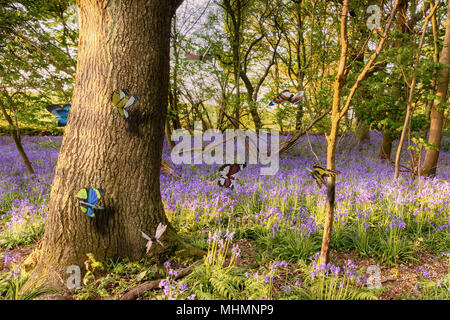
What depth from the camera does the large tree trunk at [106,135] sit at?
2.42 meters

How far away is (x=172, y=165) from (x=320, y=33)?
634cm

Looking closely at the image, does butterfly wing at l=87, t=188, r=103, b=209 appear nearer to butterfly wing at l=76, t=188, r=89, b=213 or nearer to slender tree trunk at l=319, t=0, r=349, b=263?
butterfly wing at l=76, t=188, r=89, b=213

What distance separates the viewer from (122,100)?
230 cm

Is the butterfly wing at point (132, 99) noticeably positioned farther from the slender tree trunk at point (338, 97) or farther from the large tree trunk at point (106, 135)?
the slender tree trunk at point (338, 97)

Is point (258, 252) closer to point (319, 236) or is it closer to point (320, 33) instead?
point (319, 236)

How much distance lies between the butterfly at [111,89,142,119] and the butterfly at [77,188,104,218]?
750 millimetres

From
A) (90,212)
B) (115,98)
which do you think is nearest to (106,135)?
(115,98)

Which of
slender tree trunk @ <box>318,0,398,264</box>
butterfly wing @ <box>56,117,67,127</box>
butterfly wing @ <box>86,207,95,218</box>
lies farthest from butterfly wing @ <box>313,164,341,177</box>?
butterfly wing @ <box>56,117,67,127</box>

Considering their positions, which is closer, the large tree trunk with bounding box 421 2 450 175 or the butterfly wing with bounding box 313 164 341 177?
the butterfly wing with bounding box 313 164 341 177

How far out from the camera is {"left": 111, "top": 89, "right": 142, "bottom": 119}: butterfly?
89.3 inches

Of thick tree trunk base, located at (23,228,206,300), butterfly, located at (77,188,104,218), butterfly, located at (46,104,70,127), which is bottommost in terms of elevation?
thick tree trunk base, located at (23,228,206,300)

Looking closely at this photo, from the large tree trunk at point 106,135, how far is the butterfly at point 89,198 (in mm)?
172

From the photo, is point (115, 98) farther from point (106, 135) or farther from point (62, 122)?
point (62, 122)
